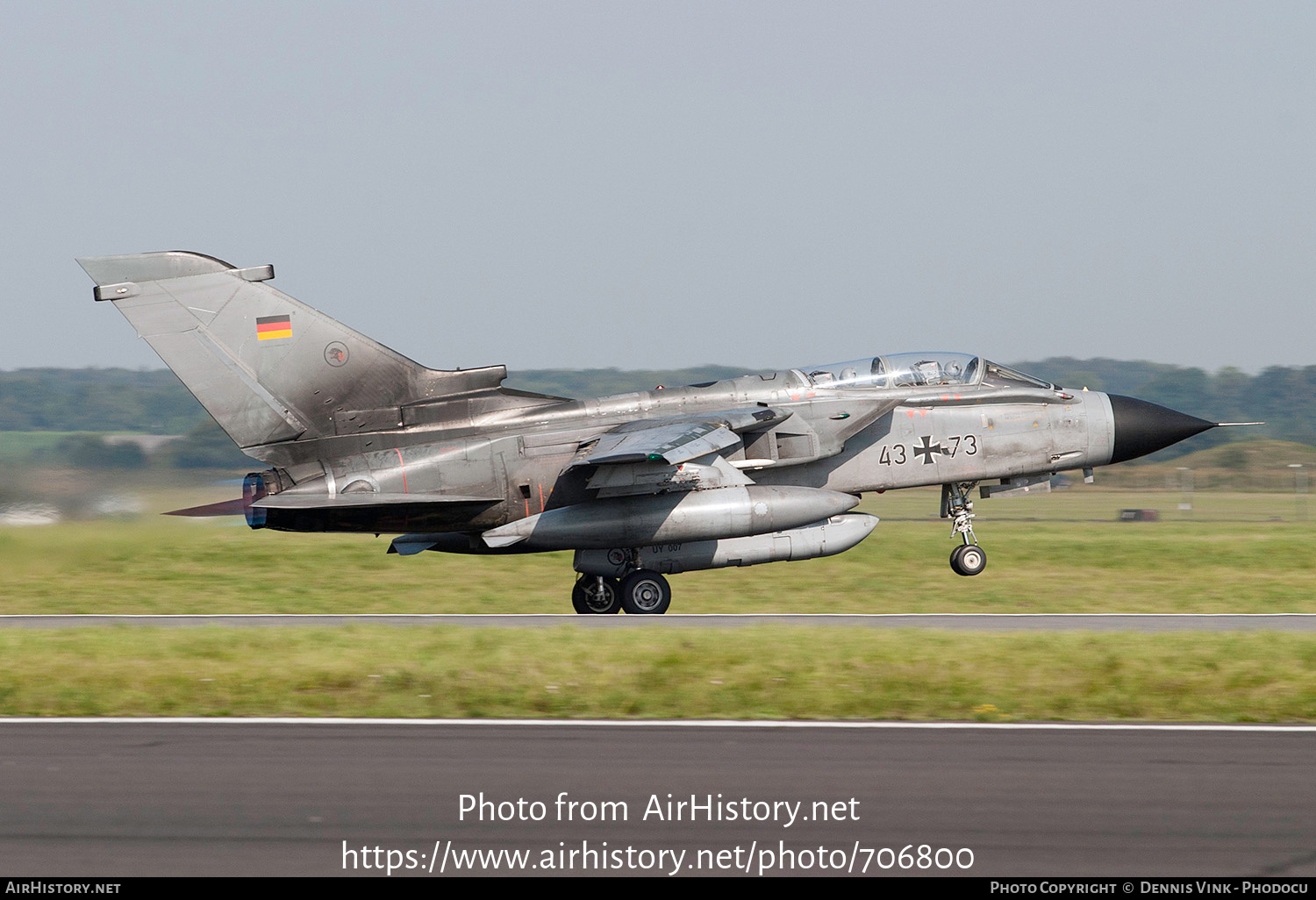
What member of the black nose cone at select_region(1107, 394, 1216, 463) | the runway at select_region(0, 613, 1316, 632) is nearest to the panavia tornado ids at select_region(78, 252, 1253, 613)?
the black nose cone at select_region(1107, 394, 1216, 463)

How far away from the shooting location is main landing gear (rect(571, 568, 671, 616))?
18391 millimetres

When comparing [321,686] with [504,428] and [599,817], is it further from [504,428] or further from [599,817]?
[504,428]

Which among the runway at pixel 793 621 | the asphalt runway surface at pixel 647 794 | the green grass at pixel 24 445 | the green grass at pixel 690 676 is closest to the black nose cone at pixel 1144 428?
the runway at pixel 793 621

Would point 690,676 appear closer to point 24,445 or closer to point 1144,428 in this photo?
point 1144,428

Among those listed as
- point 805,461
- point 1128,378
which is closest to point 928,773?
point 805,461

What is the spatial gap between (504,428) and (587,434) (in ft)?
3.92

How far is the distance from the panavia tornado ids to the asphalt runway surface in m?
7.77

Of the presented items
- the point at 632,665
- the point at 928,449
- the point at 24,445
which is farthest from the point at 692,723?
the point at 24,445

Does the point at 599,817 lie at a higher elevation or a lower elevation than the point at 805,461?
lower

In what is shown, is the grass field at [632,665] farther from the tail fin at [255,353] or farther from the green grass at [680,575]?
the tail fin at [255,353]

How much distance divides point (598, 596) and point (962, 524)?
5.75 metres

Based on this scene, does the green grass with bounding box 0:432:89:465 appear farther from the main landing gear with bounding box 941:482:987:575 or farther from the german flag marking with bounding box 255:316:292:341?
the main landing gear with bounding box 941:482:987:575

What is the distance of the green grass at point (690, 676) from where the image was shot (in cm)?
1022
